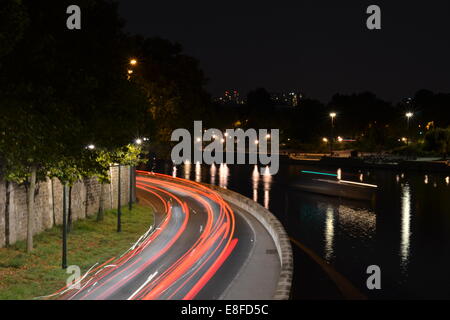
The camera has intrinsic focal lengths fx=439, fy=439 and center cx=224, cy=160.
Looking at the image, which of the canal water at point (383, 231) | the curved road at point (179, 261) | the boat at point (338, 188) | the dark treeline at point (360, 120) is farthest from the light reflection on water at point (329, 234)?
the dark treeline at point (360, 120)

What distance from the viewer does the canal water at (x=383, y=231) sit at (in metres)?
17.7

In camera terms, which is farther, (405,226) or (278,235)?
(405,226)

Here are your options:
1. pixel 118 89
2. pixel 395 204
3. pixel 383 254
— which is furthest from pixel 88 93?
pixel 395 204

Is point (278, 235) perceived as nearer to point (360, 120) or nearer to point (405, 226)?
point (405, 226)

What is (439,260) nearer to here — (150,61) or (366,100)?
(150,61)

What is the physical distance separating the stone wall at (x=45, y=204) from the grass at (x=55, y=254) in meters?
0.51

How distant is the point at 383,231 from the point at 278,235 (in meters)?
9.50

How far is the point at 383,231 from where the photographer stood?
26438 mm

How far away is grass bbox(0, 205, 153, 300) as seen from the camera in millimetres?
14523

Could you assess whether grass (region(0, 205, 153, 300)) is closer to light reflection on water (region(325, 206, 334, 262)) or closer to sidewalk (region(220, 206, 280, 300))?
sidewalk (region(220, 206, 280, 300))

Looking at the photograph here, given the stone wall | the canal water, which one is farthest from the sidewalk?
A: the stone wall

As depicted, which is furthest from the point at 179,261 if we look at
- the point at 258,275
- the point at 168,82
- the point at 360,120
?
the point at 360,120

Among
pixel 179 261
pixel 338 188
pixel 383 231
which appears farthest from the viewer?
pixel 338 188

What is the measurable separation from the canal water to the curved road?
3583 millimetres
